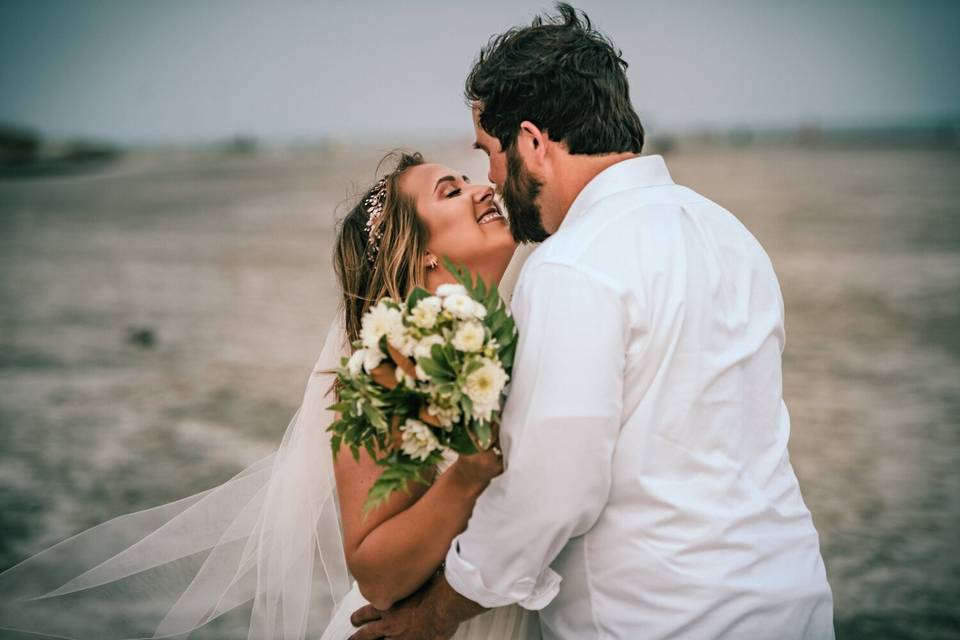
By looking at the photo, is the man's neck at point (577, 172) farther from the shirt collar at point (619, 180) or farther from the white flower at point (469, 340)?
the white flower at point (469, 340)

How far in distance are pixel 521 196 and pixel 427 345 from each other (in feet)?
2.23

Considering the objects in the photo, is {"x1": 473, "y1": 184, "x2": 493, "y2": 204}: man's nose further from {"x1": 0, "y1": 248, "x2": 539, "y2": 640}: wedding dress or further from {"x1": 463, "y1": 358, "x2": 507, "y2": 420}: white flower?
{"x1": 463, "y1": 358, "x2": 507, "y2": 420}: white flower

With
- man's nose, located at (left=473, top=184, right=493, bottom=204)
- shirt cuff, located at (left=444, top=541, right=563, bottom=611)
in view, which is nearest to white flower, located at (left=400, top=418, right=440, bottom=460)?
shirt cuff, located at (left=444, top=541, right=563, bottom=611)

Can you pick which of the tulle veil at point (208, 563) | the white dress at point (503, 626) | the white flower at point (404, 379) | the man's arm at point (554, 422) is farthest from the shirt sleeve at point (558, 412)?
the tulle veil at point (208, 563)

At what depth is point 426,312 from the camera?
2.12m

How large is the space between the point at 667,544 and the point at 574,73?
4.12ft

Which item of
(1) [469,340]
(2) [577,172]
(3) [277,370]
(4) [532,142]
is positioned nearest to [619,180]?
(2) [577,172]

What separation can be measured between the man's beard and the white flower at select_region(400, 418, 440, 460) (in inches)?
30.3

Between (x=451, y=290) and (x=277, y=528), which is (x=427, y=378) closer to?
(x=451, y=290)

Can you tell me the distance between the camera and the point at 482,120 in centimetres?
256

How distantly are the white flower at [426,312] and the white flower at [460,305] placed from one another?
0.02 meters

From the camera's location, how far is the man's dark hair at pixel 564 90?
2.41 m

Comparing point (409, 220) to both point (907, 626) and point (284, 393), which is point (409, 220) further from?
point (284, 393)

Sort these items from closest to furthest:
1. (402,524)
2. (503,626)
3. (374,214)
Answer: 1. (402,524)
2. (503,626)
3. (374,214)
